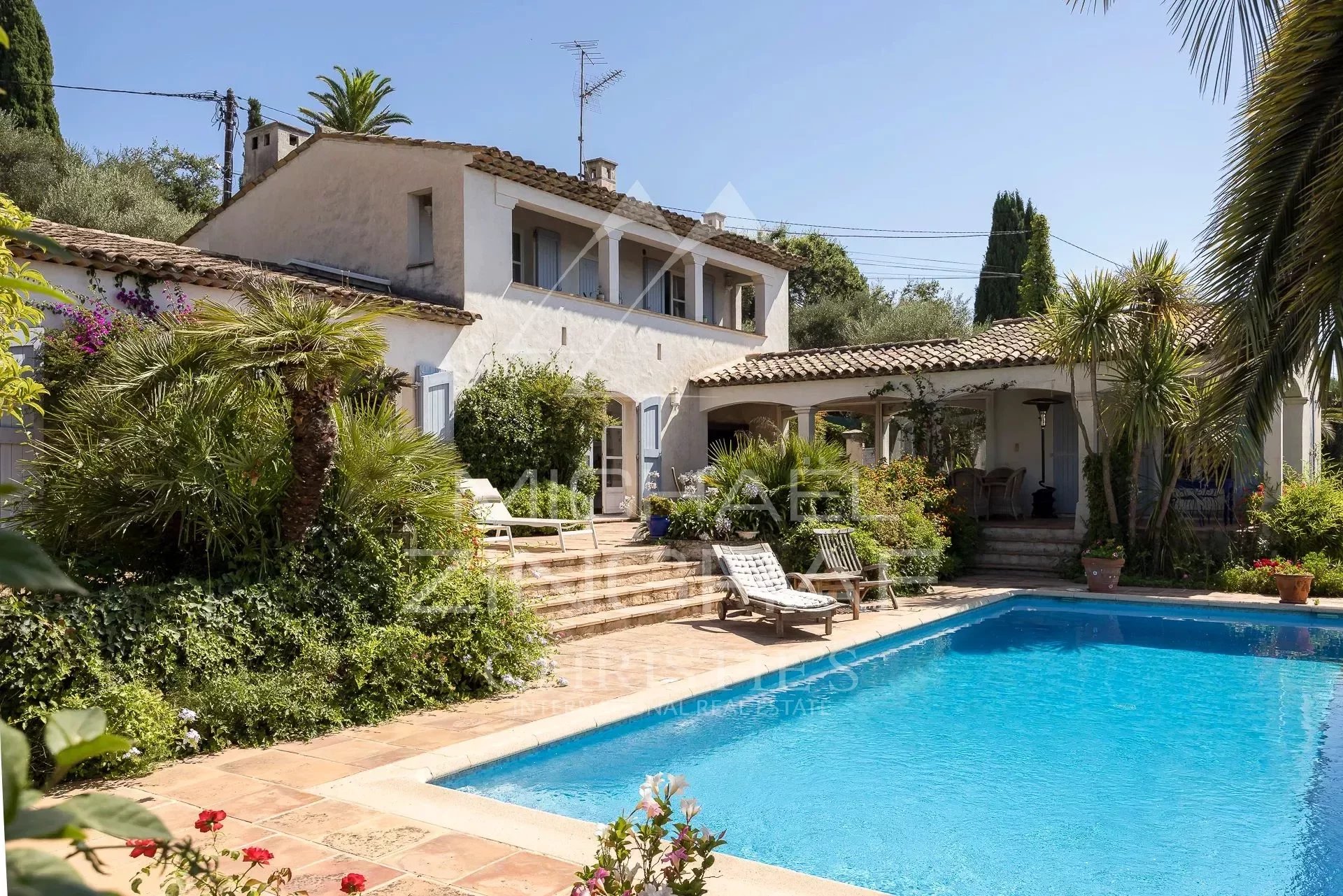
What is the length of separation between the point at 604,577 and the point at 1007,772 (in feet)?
19.2

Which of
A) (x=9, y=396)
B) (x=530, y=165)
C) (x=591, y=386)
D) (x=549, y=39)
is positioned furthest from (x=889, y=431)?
(x=9, y=396)

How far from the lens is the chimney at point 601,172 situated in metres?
21.0

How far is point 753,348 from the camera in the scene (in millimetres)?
22453

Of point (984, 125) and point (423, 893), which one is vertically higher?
point (984, 125)

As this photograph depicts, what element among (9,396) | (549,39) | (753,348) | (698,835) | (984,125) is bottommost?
(698,835)

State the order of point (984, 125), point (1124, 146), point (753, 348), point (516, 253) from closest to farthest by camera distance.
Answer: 1. point (1124, 146)
2. point (984, 125)
3. point (516, 253)
4. point (753, 348)

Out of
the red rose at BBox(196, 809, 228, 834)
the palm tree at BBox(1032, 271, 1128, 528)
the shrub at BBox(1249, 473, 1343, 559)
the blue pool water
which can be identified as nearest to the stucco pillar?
the shrub at BBox(1249, 473, 1343, 559)

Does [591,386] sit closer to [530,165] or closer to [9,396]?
[530,165]

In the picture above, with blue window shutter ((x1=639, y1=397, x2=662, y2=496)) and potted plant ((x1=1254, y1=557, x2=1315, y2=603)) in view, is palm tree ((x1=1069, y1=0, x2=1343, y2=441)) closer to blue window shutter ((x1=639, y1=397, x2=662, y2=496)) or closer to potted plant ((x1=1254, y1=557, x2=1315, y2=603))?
potted plant ((x1=1254, y1=557, x2=1315, y2=603))

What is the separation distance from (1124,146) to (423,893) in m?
9.12

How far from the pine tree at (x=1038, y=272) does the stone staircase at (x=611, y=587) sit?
19.7m

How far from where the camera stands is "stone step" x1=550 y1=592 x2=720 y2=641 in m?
9.89

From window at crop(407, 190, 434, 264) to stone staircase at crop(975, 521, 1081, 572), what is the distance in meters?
A: 10.6

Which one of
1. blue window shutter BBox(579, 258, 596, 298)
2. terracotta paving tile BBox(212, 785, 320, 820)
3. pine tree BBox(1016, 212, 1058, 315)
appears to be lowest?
terracotta paving tile BBox(212, 785, 320, 820)
